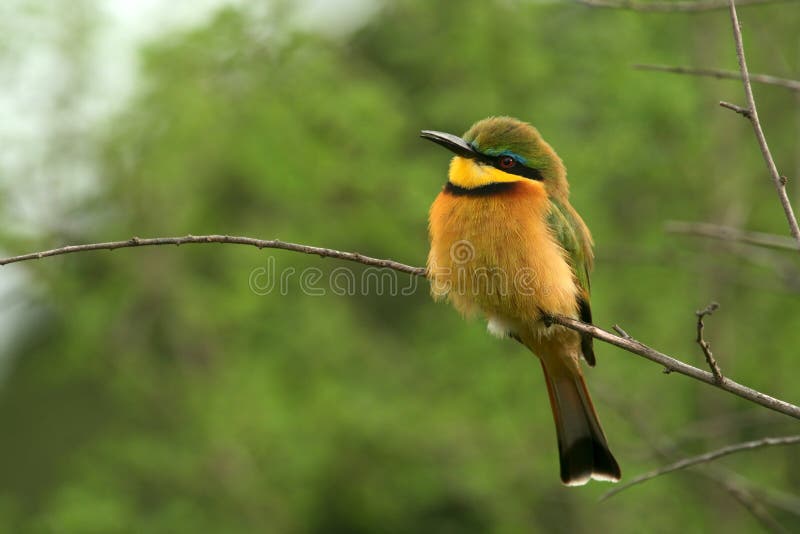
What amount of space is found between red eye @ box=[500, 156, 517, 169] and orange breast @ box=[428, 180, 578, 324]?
0.51 ft

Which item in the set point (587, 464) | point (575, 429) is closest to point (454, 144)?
point (575, 429)

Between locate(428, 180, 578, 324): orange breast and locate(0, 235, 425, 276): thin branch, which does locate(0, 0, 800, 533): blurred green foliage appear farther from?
locate(0, 235, 425, 276): thin branch

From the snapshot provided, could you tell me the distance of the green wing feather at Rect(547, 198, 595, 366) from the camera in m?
3.64

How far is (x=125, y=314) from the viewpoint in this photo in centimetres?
675

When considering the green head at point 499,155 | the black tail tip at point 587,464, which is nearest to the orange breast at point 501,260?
the green head at point 499,155

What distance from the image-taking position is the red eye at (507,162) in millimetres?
3711

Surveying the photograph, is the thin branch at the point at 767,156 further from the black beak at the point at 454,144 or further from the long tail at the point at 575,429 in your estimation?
the long tail at the point at 575,429

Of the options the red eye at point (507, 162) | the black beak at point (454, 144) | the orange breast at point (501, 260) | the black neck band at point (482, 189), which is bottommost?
the orange breast at point (501, 260)

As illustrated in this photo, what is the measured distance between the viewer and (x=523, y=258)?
3.46 m

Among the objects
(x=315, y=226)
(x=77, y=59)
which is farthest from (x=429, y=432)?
(x=77, y=59)

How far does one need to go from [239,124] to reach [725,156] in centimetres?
339

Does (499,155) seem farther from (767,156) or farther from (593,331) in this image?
(767,156)

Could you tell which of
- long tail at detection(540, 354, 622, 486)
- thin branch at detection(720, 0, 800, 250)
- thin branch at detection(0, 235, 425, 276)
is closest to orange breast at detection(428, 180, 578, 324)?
long tail at detection(540, 354, 622, 486)

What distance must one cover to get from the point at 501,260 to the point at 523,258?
8 centimetres
